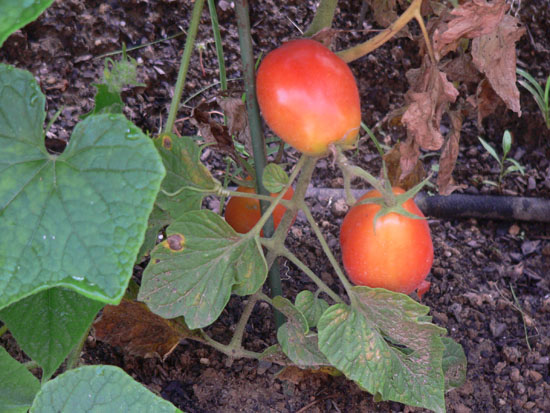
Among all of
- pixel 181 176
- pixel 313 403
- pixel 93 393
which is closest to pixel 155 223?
pixel 181 176

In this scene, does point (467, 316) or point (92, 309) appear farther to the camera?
point (467, 316)

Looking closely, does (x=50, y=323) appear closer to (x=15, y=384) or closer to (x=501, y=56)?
(x=15, y=384)

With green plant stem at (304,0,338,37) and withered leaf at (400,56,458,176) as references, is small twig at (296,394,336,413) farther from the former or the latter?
green plant stem at (304,0,338,37)

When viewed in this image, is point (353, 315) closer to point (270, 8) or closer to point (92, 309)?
point (92, 309)

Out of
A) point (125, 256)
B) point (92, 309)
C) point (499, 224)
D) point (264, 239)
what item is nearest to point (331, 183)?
point (499, 224)

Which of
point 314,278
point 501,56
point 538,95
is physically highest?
point 501,56

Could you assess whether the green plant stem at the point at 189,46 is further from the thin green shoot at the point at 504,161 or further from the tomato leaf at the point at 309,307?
the thin green shoot at the point at 504,161

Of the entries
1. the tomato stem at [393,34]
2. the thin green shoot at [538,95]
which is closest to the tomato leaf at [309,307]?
the tomato stem at [393,34]
